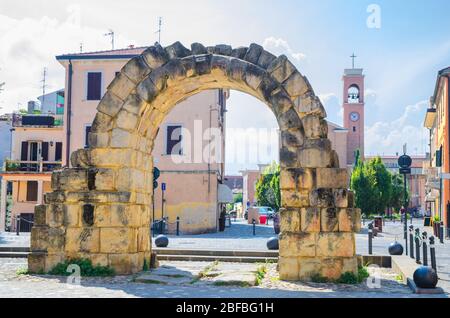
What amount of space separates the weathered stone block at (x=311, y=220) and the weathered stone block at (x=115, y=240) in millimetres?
3758

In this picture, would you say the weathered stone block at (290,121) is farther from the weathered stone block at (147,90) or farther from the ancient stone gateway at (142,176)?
the weathered stone block at (147,90)

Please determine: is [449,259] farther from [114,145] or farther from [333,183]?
[114,145]

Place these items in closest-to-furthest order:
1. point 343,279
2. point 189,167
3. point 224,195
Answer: point 343,279 → point 189,167 → point 224,195

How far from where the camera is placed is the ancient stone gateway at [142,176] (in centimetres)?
1164

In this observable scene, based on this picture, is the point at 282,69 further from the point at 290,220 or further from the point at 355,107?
the point at 355,107

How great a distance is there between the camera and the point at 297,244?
11.7 m

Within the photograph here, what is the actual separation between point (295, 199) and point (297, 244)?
91cm

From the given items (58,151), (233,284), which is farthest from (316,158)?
(58,151)

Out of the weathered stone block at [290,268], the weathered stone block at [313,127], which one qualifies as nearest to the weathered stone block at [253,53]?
the weathered stone block at [313,127]

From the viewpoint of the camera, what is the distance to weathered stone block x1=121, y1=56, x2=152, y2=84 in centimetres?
1291

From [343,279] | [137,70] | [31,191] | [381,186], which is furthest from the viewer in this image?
[381,186]

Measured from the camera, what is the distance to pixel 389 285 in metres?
11.5
